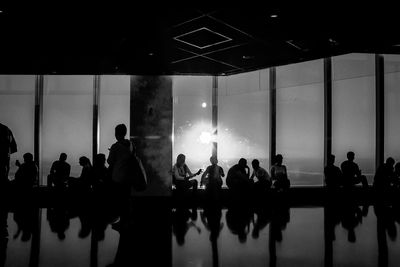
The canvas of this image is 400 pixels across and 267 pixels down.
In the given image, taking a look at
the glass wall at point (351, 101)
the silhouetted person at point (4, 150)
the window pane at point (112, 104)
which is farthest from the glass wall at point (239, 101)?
the silhouetted person at point (4, 150)

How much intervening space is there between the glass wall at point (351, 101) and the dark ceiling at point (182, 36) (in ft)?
4.78

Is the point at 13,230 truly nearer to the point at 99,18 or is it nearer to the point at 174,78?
the point at 99,18

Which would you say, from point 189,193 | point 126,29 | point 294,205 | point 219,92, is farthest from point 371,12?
point 189,193

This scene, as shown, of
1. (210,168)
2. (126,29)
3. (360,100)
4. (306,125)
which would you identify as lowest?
(210,168)

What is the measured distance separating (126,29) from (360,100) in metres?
6.87

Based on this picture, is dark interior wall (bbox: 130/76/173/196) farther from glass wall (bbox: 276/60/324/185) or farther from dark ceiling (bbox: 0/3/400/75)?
glass wall (bbox: 276/60/324/185)

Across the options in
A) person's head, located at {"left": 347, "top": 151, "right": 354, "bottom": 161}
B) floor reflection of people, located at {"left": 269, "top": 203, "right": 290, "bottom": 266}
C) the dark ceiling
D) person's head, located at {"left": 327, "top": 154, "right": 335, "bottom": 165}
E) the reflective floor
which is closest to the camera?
the reflective floor

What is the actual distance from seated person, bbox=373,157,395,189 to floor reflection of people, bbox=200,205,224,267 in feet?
11.9

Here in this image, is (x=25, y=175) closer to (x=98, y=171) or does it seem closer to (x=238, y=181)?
(x=98, y=171)

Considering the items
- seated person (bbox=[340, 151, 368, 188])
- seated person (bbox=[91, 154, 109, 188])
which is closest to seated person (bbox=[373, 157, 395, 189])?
seated person (bbox=[340, 151, 368, 188])

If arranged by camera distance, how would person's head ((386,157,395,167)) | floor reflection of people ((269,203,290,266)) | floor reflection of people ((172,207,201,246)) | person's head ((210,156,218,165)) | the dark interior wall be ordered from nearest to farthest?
floor reflection of people ((269,203,290,266))
floor reflection of people ((172,207,201,246))
person's head ((386,157,395,167))
person's head ((210,156,218,165))
the dark interior wall

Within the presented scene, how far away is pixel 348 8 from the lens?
202 inches

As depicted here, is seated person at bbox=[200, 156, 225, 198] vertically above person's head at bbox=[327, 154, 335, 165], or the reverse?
person's head at bbox=[327, 154, 335, 165]

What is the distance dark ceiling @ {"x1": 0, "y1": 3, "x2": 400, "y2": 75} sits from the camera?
534 cm
